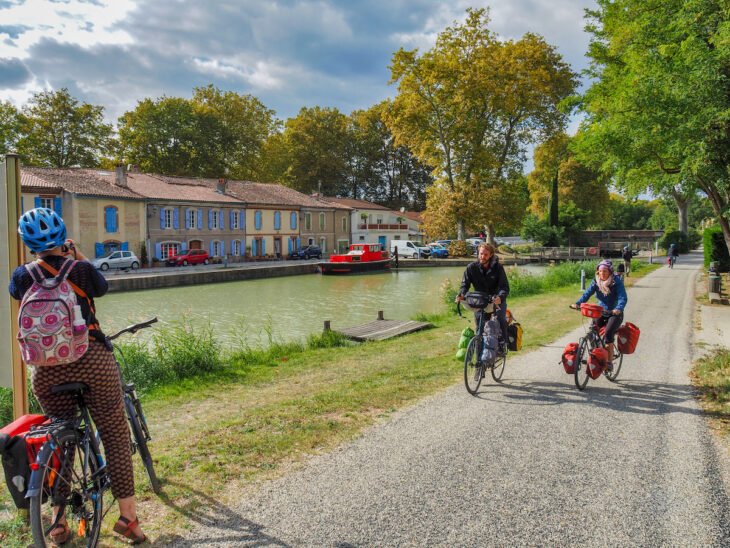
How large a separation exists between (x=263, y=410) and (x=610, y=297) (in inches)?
175

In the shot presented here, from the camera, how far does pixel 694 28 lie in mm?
13117

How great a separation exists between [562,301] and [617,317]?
10.2 metres

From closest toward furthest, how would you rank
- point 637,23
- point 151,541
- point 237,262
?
point 151,541 → point 637,23 → point 237,262

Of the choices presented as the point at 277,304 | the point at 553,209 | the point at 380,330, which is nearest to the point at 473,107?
the point at 553,209

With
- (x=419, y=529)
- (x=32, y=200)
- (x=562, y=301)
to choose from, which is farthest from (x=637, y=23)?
(x=32, y=200)

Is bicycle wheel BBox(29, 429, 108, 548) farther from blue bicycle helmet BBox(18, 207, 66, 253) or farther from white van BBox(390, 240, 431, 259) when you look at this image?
white van BBox(390, 240, 431, 259)

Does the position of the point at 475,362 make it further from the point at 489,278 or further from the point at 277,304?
the point at 277,304

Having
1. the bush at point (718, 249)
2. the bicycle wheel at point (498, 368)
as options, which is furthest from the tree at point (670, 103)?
the bush at point (718, 249)

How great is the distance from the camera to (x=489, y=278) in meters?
6.22

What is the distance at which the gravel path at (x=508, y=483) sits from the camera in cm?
305

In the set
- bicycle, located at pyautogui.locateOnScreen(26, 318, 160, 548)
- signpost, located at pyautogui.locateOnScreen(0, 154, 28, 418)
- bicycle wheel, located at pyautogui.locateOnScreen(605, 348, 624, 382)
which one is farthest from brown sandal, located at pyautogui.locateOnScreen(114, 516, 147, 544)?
bicycle wheel, located at pyautogui.locateOnScreen(605, 348, 624, 382)

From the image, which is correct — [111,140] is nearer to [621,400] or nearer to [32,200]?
[32,200]

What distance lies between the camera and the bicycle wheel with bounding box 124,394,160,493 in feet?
11.0

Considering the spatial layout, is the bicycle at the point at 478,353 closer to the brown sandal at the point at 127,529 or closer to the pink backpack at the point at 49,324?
the brown sandal at the point at 127,529
